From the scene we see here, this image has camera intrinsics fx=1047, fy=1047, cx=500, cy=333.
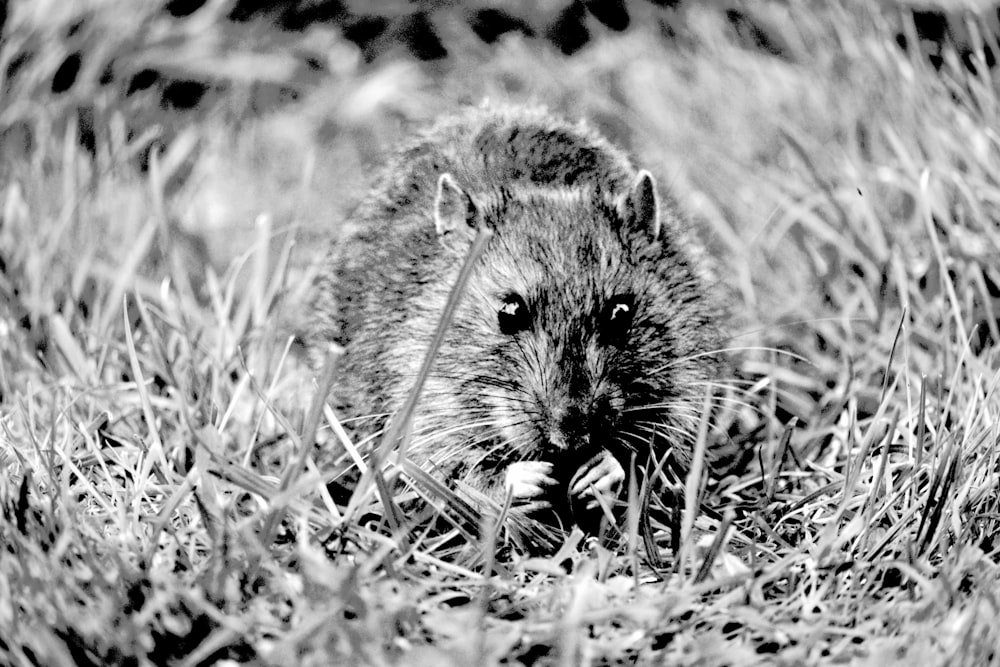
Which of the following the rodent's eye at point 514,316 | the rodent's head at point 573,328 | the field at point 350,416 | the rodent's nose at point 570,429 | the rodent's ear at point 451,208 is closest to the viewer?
the field at point 350,416

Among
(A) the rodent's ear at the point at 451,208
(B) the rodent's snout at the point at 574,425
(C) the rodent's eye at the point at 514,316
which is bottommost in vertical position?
(B) the rodent's snout at the point at 574,425

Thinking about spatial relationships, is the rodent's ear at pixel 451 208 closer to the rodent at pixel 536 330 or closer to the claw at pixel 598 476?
the rodent at pixel 536 330

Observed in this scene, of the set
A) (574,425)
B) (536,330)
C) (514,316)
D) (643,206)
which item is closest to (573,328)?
(536,330)

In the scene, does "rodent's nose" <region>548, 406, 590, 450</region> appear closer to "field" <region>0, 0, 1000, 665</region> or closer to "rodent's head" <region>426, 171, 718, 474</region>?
"rodent's head" <region>426, 171, 718, 474</region>

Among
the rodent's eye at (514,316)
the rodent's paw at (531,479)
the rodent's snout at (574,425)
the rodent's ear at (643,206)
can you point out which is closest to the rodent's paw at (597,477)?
the rodent's paw at (531,479)

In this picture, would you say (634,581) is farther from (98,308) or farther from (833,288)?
(98,308)

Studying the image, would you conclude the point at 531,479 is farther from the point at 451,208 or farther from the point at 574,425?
the point at 451,208
